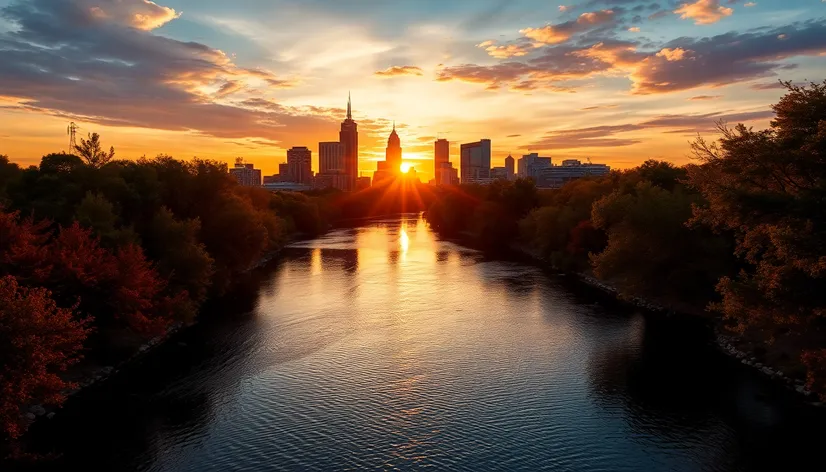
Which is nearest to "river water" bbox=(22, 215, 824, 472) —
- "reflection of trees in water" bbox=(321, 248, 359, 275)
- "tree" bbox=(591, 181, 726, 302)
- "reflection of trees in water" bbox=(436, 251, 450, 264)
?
"tree" bbox=(591, 181, 726, 302)

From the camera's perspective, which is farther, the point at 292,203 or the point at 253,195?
the point at 292,203

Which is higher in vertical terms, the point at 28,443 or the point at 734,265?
the point at 734,265

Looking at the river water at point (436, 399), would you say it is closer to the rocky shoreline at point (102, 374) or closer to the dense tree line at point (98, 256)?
the rocky shoreline at point (102, 374)

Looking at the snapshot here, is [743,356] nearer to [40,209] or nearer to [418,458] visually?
[418,458]

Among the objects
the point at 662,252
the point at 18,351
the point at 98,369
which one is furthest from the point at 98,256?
the point at 662,252

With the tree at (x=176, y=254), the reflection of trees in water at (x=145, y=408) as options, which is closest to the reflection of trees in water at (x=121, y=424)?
the reflection of trees in water at (x=145, y=408)

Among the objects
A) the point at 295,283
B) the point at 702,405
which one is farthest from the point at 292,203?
the point at 702,405
